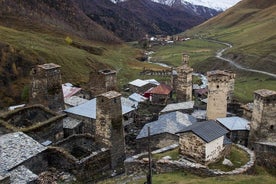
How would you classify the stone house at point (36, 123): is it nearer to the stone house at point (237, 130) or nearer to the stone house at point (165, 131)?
the stone house at point (165, 131)

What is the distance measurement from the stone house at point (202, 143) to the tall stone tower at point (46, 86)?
56.7ft

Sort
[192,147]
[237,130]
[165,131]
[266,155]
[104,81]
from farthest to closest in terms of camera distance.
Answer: [104,81]
[237,130]
[165,131]
[266,155]
[192,147]

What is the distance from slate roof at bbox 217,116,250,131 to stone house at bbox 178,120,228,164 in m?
12.0

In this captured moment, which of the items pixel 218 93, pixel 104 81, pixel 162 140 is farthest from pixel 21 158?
pixel 218 93

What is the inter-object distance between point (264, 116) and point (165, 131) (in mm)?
9064

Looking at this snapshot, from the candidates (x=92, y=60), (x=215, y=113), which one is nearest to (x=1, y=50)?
(x=92, y=60)

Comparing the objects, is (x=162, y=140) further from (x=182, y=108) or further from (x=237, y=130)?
(x=182, y=108)

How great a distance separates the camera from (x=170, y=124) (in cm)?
3594

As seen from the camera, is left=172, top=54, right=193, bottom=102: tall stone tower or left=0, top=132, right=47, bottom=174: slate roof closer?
left=0, top=132, right=47, bottom=174: slate roof

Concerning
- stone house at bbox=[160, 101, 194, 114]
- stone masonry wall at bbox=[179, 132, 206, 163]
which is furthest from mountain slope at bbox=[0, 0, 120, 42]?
stone masonry wall at bbox=[179, 132, 206, 163]

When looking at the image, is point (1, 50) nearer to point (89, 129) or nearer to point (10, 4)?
point (89, 129)

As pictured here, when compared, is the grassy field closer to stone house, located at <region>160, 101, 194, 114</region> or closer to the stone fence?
stone house, located at <region>160, 101, 194, 114</region>

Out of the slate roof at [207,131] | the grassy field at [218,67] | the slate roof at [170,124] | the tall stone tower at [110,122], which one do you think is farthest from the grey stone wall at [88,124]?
the grassy field at [218,67]

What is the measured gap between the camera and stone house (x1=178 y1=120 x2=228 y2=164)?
23.2m
